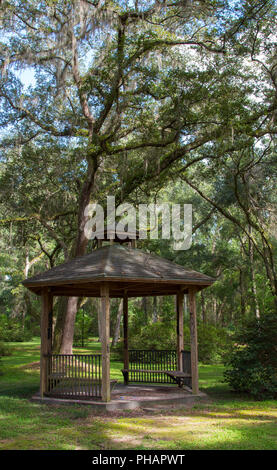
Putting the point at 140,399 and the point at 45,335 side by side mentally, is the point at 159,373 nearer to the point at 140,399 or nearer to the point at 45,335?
the point at 140,399

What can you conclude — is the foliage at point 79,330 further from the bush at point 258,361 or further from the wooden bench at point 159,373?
the bush at point 258,361

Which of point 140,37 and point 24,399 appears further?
point 140,37

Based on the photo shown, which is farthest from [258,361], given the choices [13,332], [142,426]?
[13,332]

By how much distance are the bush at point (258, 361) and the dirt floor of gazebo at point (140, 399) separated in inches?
43.0

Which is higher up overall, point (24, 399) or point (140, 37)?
point (140, 37)

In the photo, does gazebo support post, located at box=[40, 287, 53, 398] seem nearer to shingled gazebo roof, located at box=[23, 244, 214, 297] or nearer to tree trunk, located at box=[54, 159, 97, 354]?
shingled gazebo roof, located at box=[23, 244, 214, 297]

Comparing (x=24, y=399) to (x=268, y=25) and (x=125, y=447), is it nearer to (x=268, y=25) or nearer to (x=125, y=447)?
(x=125, y=447)

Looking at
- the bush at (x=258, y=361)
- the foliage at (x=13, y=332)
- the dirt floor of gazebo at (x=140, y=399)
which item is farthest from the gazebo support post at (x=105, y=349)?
the foliage at (x=13, y=332)

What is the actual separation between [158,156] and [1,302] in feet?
105

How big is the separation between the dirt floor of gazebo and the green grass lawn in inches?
9.7

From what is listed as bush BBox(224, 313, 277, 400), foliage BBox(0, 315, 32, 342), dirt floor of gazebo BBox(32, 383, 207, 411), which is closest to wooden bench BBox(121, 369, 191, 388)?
dirt floor of gazebo BBox(32, 383, 207, 411)

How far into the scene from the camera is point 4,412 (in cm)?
788

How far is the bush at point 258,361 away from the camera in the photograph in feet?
31.2
